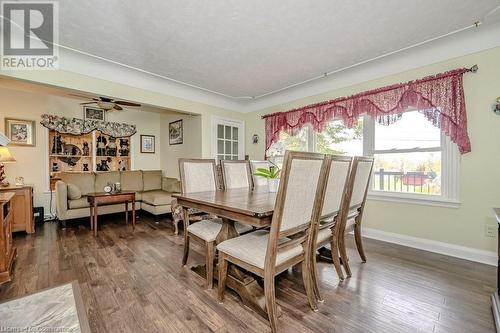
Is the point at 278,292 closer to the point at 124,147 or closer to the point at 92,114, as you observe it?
the point at 124,147

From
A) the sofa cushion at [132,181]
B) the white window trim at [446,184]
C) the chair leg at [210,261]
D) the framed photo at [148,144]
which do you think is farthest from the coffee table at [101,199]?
the white window trim at [446,184]

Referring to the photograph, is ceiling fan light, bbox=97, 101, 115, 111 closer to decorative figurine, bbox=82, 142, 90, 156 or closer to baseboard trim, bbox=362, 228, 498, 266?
decorative figurine, bbox=82, 142, 90, 156

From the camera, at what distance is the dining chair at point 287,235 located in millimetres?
1348

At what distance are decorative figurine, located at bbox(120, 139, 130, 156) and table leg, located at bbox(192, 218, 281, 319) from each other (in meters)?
4.42

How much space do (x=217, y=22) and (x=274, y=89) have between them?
2019mm

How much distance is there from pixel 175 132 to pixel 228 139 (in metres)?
1.30

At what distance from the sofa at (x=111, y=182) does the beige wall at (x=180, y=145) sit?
0.91ft

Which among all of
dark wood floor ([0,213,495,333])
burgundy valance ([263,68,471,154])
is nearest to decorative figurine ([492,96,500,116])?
burgundy valance ([263,68,471,154])

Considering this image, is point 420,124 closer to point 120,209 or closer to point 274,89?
point 274,89

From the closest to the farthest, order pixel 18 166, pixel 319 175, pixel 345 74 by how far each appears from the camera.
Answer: pixel 319 175
pixel 345 74
pixel 18 166

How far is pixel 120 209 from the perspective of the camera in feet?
14.6

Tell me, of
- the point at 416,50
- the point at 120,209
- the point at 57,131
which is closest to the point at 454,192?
the point at 416,50

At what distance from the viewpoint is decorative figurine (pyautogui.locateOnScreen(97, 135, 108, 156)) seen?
16.3 feet

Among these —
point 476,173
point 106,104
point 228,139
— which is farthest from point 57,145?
point 476,173
